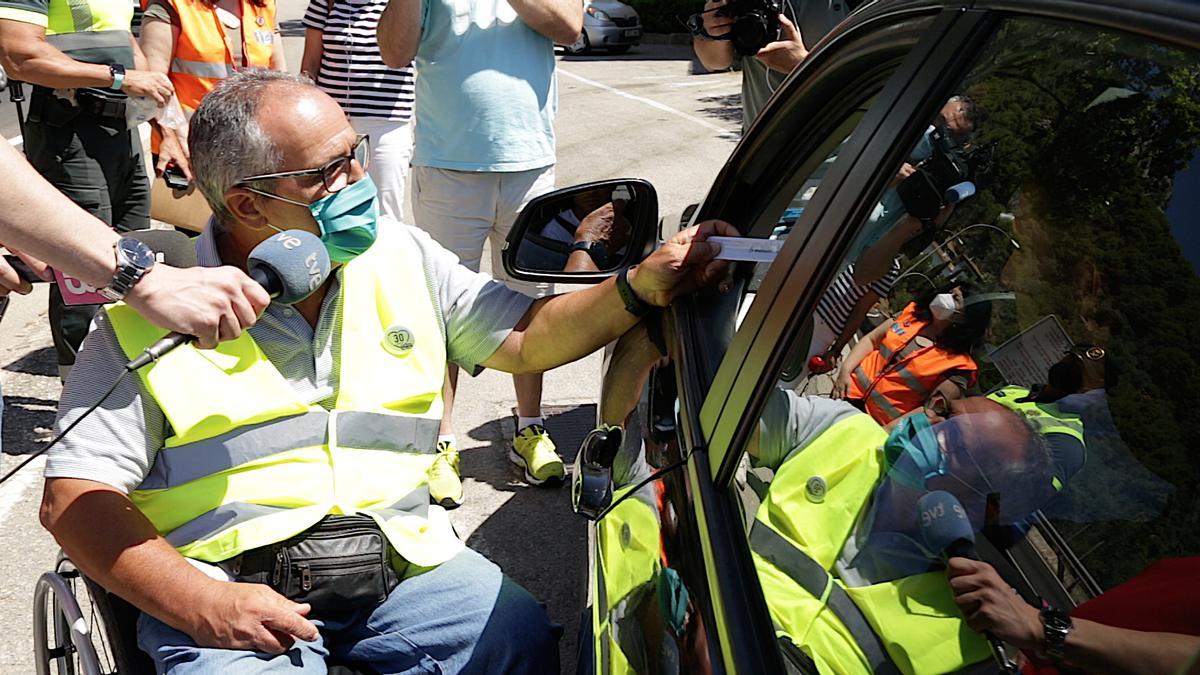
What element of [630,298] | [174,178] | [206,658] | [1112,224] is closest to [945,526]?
[1112,224]

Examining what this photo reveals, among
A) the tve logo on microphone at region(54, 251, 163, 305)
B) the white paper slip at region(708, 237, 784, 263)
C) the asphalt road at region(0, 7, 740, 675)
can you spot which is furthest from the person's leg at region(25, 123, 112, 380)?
the white paper slip at region(708, 237, 784, 263)

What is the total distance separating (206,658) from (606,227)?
45.4 inches

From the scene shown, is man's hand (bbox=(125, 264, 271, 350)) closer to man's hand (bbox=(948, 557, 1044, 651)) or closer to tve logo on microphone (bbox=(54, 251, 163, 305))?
tve logo on microphone (bbox=(54, 251, 163, 305))

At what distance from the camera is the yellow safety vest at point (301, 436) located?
208cm

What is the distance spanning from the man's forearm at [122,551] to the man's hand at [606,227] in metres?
1.03

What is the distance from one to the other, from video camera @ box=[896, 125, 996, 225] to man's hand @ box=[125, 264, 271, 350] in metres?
1.10

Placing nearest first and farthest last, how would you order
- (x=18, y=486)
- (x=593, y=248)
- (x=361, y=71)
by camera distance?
(x=593, y=248) → (x=18, y=486) → (x=361, y=71)

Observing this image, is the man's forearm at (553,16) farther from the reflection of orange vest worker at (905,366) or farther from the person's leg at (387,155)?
the reflection of orange vest worker at (905,366)

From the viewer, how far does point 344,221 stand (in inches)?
89.2

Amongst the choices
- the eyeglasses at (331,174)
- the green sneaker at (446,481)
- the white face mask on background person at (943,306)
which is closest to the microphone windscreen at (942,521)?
the white face mask on background person at (943,306)

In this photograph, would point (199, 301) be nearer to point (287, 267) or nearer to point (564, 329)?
point (287, 267)

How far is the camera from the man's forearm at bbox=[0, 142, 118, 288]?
1914mm

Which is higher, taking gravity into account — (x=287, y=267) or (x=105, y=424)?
(x=287, y=267)

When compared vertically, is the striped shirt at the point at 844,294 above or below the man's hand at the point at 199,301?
above
